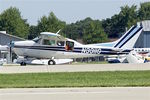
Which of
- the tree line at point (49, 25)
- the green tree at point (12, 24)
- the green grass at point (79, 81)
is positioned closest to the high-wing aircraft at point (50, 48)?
the green grass at point (79, 81)

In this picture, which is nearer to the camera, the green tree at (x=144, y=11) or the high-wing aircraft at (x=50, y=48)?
the high-wing aircraft at (x=50, y=48)

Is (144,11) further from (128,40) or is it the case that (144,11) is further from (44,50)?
(44,50)

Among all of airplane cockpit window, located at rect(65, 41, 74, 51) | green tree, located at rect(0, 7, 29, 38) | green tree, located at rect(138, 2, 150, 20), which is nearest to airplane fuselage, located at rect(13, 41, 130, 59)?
airplane cockpit window, located at rect(65, 41, 74, 51)

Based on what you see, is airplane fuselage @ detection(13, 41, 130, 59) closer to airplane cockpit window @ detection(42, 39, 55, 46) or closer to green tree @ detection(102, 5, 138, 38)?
airplane cockpit window @ detection(42, 39, 55, 46)

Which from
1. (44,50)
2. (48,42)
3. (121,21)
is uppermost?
(121,21)

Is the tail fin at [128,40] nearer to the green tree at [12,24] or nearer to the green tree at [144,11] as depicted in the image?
the green tree at [12,24]
